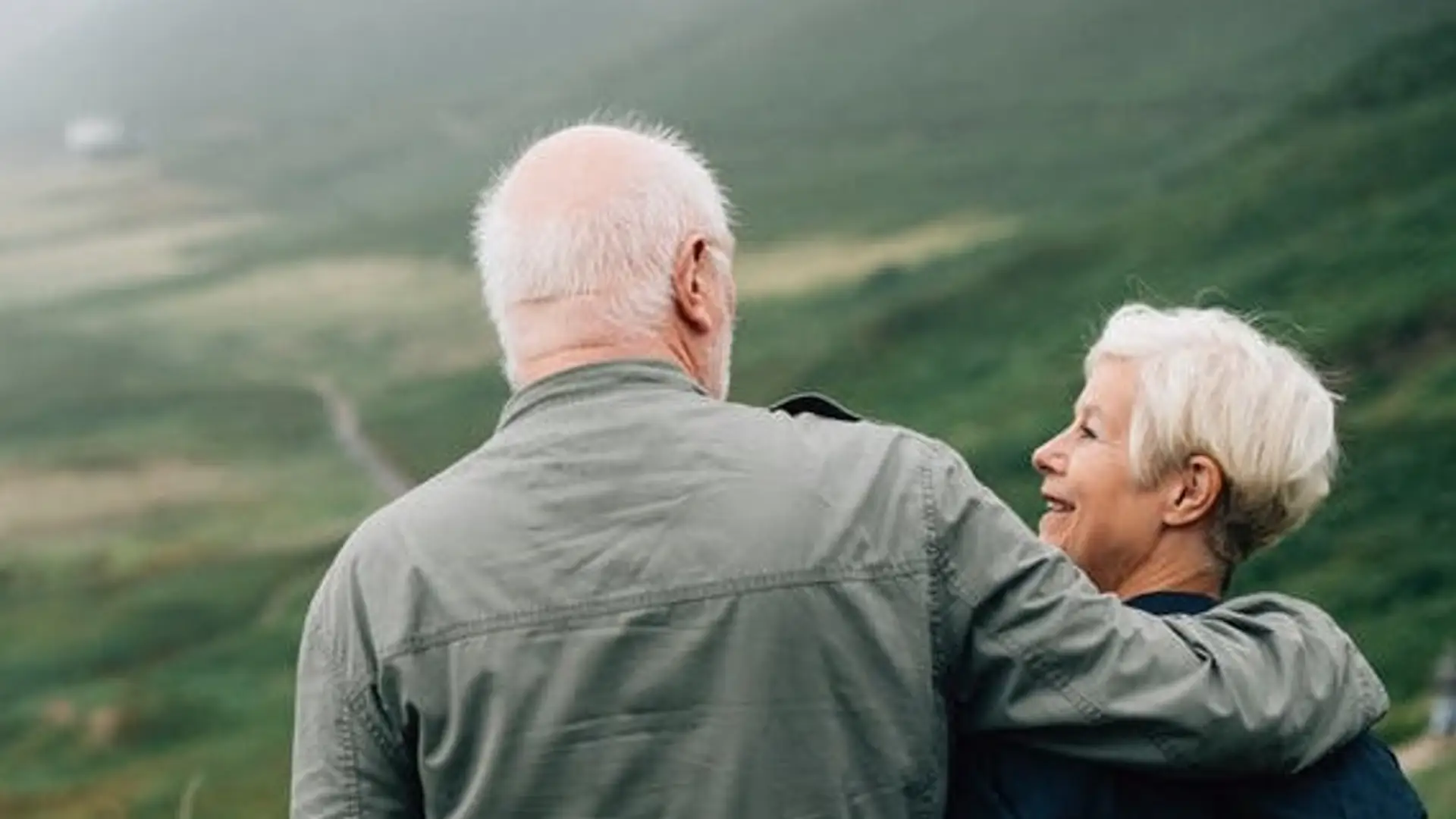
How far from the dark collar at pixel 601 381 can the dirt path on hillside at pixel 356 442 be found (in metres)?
10.7

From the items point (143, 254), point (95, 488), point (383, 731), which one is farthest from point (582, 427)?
point (143, 254)

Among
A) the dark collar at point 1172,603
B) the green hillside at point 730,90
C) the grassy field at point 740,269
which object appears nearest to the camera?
the dark collar at point 1172,603

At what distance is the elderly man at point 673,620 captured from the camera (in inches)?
76.5

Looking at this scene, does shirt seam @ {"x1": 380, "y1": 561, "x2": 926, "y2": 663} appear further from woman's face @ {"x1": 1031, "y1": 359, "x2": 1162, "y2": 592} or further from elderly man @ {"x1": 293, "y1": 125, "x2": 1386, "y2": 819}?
woman's face @ {"x1": 1031, "y1": 359, "x2": 1162, "y2": 592}

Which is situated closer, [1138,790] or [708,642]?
[708,642]

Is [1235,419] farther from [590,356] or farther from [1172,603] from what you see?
[590,356]

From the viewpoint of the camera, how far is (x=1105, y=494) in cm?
227

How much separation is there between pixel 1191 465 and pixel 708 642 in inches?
22.0

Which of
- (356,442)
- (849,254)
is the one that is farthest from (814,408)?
(849,254)

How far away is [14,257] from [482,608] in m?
15.4

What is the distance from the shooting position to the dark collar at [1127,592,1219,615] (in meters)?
2.19

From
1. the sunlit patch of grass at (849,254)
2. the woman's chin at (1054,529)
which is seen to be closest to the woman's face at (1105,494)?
the woman's chin at (1054,529)

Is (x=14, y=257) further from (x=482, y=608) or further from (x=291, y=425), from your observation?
(x=482, y=608)

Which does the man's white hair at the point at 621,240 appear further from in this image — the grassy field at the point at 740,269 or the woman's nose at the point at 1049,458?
the grassy field at the point at 740,269
